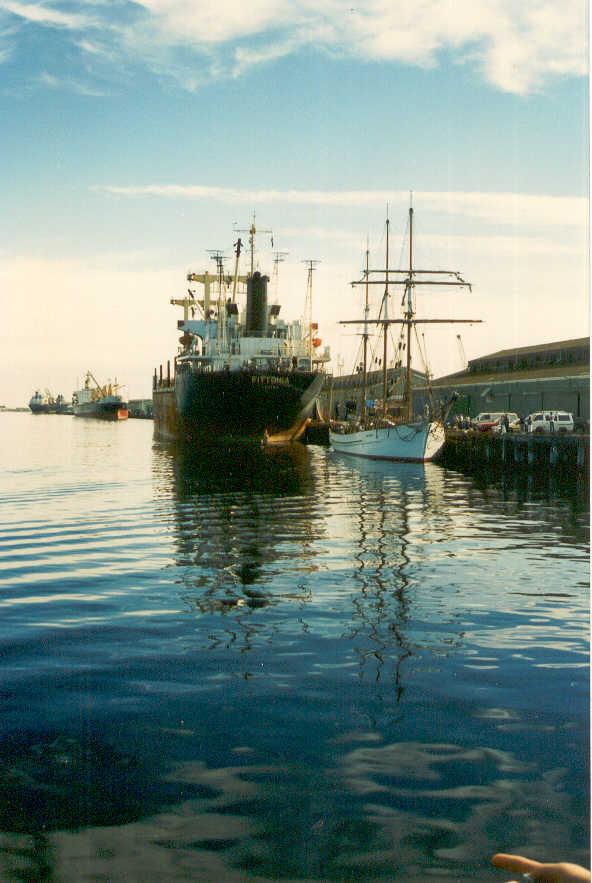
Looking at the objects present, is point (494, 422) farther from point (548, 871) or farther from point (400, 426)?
point (548, 871)

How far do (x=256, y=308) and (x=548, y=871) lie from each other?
64853 mm

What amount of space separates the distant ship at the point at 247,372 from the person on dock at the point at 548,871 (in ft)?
180

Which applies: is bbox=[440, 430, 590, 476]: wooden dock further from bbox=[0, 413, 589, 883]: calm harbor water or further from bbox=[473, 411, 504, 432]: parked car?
bbox=[0, 413, 589, 883]: calm harbor water

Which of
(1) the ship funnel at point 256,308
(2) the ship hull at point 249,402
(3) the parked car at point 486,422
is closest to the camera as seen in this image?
(3) the parked car at point 486,422

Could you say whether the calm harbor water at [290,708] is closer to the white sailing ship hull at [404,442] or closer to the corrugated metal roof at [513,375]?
the white sailing ship hull at [404,442]

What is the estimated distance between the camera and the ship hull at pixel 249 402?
58.6m

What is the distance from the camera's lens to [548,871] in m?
3.77

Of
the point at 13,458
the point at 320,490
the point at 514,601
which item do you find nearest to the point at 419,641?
the point at 514,601

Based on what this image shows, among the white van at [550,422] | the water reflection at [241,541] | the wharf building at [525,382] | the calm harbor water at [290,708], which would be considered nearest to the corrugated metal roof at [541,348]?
the wharf building at [525,382]

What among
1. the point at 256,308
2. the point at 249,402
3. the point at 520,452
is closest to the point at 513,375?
the point at 256,308

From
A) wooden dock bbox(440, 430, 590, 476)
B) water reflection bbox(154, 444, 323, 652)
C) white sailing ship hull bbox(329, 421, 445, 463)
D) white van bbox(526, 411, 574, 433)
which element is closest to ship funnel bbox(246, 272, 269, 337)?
white sailing ship hull bbox(329, 421, 445, 463)

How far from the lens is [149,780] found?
6762 millimetres

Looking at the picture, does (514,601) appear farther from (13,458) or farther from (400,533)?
(13,458)

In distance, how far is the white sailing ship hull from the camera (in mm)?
50812
